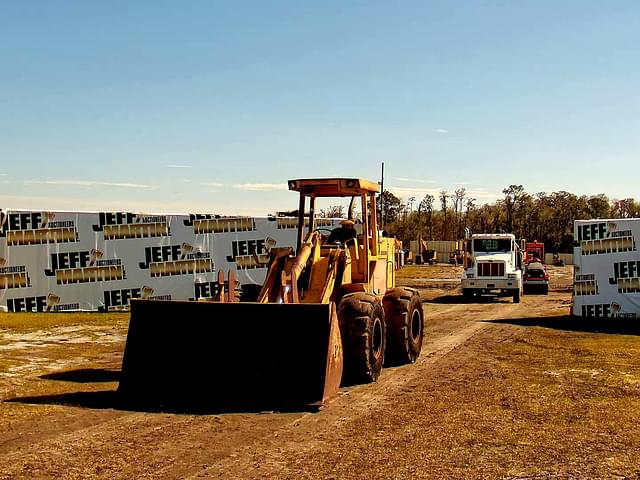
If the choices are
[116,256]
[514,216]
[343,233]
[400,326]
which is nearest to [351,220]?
[343,233]

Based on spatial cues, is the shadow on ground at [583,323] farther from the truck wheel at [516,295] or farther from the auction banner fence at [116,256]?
the auction banner fence at [116,256]

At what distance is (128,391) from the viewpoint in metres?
10.3

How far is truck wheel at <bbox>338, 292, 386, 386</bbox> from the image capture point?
10969mm

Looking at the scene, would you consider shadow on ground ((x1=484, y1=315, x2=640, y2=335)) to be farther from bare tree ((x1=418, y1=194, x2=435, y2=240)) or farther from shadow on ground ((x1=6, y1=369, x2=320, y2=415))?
bare tree ((x1=418, y1=194, x2=435, y2=240))

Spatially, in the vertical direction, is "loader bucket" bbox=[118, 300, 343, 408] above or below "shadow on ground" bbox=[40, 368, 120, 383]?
above

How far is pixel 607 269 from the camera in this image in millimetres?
22109

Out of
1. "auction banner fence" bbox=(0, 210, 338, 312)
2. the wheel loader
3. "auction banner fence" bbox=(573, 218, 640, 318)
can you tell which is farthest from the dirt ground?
"auction banner fence" bbox=(0, 210, 338, 312)

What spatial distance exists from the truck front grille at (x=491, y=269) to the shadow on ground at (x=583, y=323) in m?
6.72

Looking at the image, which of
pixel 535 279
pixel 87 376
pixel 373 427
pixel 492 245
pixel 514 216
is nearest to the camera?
pixel 373 427

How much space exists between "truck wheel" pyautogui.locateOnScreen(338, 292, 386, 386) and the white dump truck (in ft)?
64.5

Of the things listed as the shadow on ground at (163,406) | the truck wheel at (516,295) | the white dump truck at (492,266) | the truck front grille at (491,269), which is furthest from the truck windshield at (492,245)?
the shadow on ground at (163,406)

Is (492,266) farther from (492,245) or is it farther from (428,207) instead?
(428,207)

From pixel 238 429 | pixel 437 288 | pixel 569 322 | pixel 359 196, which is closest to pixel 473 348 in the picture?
pixel 359 196

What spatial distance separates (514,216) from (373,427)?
288ft
